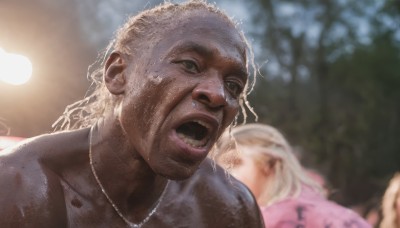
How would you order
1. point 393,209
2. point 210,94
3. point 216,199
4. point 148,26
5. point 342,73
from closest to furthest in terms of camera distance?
point 210,94
point 148,26
point 216,199
point 393,209
point 342,73

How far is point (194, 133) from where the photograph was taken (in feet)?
6.57

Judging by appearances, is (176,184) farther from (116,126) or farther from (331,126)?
Result: (331,126)

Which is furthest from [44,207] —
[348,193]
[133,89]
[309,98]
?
[309,98]

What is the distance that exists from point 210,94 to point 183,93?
0.26ft

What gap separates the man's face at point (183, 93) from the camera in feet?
6.46

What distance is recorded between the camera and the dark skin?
1.98 m

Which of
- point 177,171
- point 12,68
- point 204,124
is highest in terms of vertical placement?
point 204,124

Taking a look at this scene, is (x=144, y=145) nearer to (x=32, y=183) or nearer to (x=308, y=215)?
(x=32, y=183)

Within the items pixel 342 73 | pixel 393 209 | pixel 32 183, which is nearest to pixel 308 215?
pixel 393 209

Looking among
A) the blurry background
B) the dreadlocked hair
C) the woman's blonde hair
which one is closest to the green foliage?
the blurry background

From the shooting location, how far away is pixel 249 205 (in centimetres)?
246

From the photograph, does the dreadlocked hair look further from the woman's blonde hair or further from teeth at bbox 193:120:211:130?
the woman's blonde hair

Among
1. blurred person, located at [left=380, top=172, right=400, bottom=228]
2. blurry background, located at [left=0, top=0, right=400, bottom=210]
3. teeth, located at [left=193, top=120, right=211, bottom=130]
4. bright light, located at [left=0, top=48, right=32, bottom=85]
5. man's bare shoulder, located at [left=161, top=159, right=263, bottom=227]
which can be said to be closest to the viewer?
teeth, located at [left=193, top=120, right=211, bottom=130]

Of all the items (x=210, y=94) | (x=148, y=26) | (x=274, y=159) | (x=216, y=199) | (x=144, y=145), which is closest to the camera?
(x=210, y=94)
